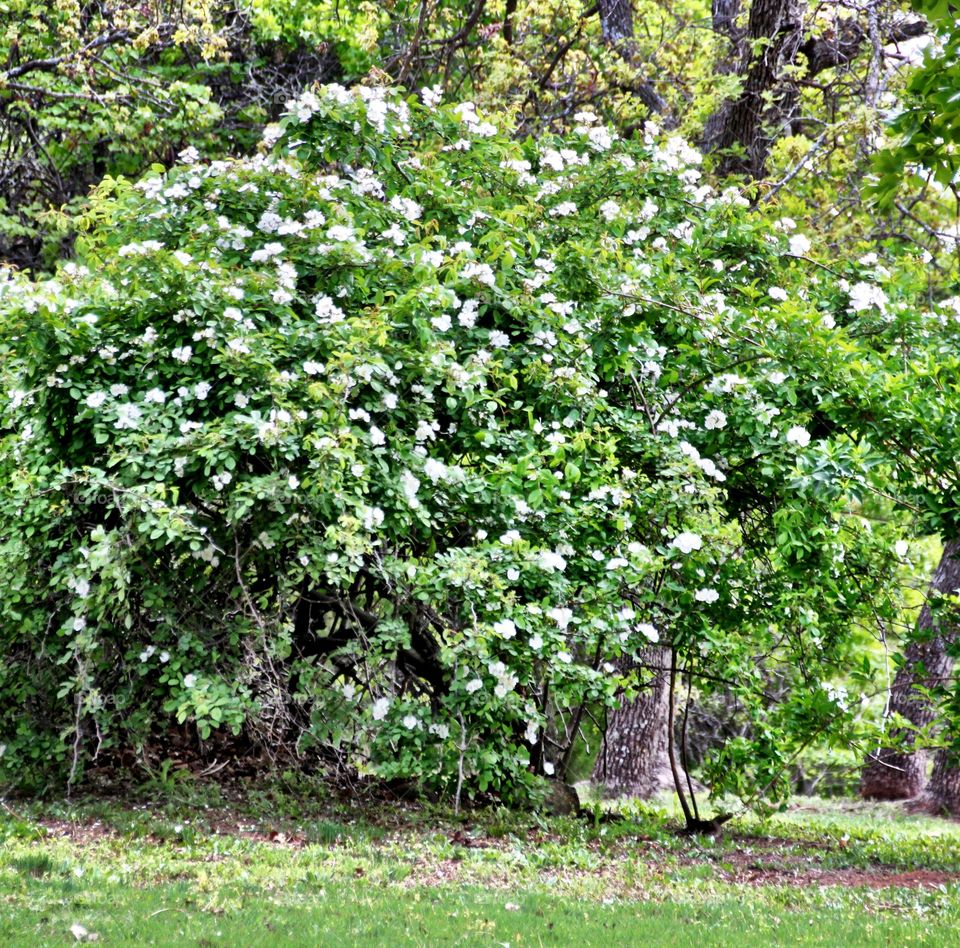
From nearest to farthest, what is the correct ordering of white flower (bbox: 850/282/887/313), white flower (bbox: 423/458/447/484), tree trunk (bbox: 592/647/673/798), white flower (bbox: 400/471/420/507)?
white flower (bbox: 400/471/420/507)
white flower (bbox: 423/458/447/484)
white flower (bbox: 850/282/887/313)
tree trunk (bbox: 592/647/673/798)

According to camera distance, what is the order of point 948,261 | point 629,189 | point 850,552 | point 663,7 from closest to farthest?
point 850,552 < point 629,189 < point 663,7 < point 948,261

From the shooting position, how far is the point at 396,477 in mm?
6930

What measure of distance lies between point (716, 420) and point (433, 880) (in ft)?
11.4

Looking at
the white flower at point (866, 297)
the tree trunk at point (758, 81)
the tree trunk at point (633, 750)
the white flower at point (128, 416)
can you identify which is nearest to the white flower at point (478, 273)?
the white flower at point (128, 416)

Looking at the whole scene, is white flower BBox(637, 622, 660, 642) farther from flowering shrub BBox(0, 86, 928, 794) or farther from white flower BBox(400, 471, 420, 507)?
white flower BBox(400, 471, 420, 507)

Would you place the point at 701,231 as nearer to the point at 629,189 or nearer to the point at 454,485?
the point at 629,189

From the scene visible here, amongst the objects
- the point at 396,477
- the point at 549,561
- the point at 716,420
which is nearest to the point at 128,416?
the point at 396,477

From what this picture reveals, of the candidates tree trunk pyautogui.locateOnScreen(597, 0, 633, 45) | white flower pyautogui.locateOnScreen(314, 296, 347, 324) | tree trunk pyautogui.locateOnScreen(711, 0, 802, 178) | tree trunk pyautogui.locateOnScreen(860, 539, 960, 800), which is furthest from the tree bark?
white flower pyautogui.locateOnScreen(314, 296, 347, 324)

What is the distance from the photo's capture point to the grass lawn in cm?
464

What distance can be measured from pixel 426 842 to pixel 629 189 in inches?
192

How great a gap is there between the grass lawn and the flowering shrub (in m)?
0.48

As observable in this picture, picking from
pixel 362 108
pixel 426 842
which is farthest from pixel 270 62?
pixel 426 842

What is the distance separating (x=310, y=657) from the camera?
8078 millimetres

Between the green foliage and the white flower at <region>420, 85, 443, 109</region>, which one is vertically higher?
the white flower at <region>420, 85, 443, 109</region>
